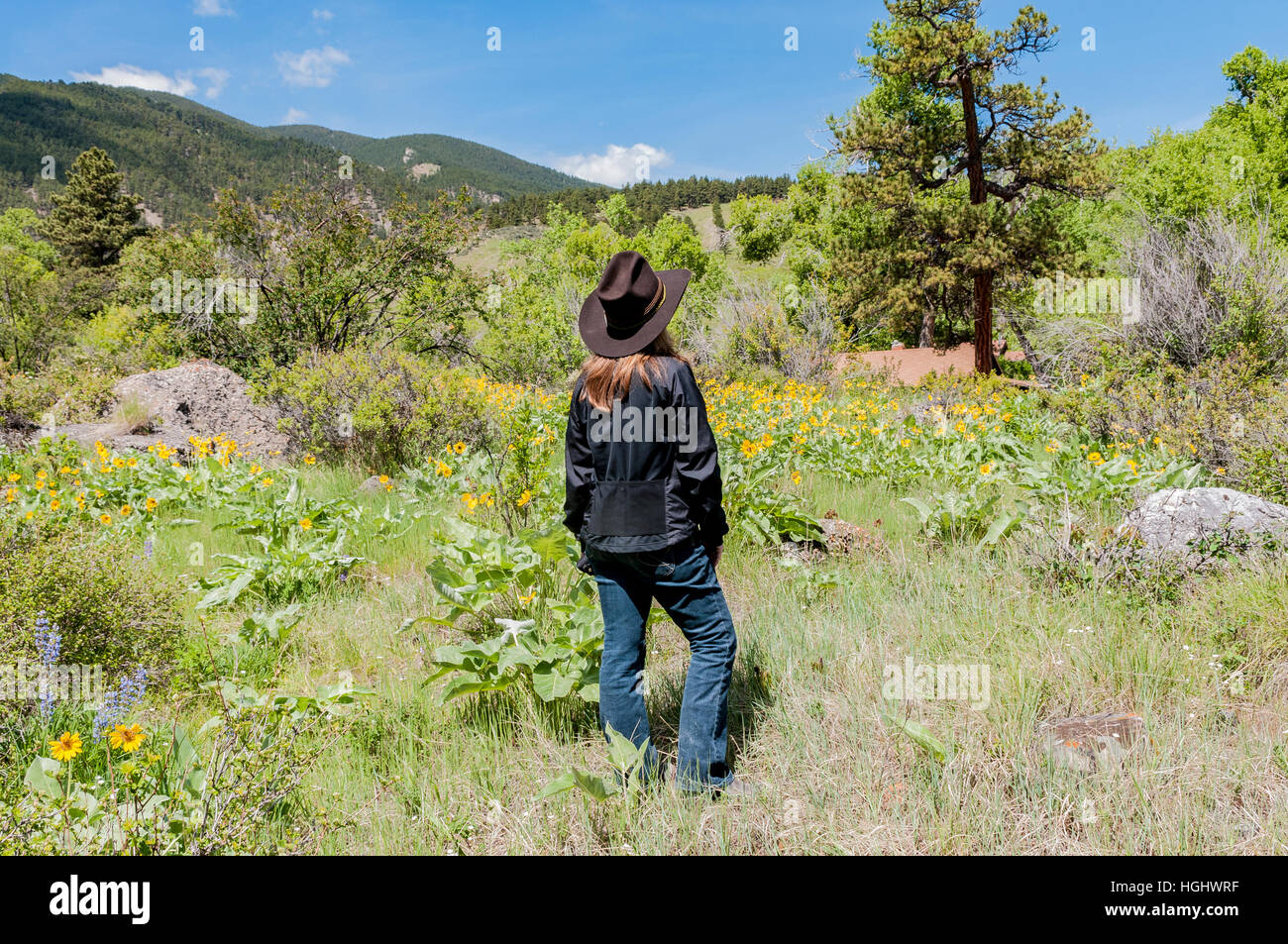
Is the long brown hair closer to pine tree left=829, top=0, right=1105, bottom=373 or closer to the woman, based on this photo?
the woman

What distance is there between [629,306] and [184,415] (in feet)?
32.1

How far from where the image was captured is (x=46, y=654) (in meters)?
2.98

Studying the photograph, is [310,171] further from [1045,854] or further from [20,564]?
[1045,854]

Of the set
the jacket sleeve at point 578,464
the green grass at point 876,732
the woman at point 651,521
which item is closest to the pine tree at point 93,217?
the green grass at point 876,732

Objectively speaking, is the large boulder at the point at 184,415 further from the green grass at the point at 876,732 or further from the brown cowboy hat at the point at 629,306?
the brown cowboy hat at the point at 629,306

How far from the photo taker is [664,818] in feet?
7.93

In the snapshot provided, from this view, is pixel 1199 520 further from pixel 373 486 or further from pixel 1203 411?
pixel 373 486

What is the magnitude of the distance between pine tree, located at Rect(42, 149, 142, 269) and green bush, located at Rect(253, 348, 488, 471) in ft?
155

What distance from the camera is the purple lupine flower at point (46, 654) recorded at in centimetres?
289

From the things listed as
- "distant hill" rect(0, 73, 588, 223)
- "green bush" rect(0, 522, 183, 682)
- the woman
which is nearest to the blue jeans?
the woman

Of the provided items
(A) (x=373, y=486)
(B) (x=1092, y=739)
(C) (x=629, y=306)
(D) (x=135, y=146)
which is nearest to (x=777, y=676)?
(B) (x=1092, y=739)

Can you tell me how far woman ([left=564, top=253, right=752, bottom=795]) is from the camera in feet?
8.63

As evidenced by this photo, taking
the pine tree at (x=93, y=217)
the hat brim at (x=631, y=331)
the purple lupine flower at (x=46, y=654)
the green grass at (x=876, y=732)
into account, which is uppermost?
the pine tree at (x=93, y=217)

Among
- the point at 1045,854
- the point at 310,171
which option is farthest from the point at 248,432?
the point at 1045,854
